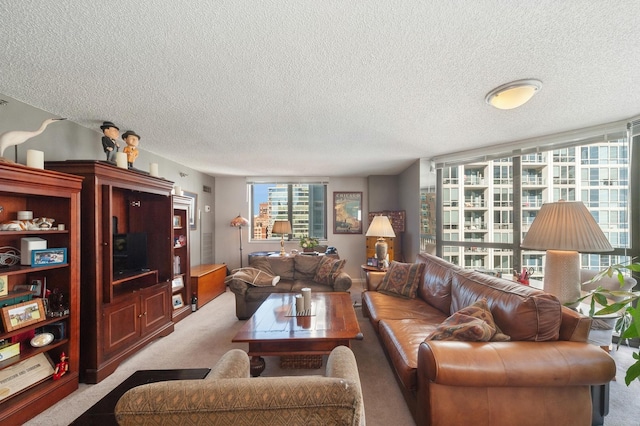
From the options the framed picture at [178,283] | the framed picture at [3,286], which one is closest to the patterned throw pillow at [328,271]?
the framed picture at [178,283]

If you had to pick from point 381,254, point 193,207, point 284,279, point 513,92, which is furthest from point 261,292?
point 513,92

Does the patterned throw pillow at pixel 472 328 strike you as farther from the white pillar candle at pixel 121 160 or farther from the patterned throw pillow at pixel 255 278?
the white pillar candle at pixel 121 160

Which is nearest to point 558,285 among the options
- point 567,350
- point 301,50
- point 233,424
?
point 567,350

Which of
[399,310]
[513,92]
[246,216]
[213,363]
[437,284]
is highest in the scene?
[513,92]

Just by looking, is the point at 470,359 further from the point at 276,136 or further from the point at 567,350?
the point at 276,136

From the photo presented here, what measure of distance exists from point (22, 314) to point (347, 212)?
5.02 metres

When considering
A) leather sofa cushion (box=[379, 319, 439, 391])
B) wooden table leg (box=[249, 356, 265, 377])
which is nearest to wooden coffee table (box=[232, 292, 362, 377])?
wooden table leg (box=[249, 356, 265, 377])

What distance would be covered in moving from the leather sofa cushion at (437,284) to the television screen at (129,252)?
3.32 meters

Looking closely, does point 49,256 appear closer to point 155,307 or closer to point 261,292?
point 155,307

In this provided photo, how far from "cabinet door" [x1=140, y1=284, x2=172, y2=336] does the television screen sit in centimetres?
34

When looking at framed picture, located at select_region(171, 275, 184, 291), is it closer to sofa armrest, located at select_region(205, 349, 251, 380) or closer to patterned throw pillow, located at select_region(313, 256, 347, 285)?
patterned throw pillow, located at select_region(313, 256, 347, 285)

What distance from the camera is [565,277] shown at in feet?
6.01

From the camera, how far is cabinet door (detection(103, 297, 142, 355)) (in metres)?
2.37

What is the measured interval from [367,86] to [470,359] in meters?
1.88
